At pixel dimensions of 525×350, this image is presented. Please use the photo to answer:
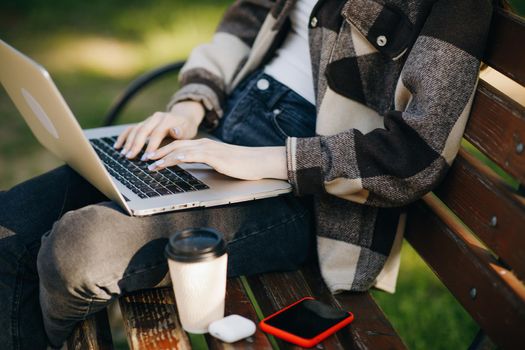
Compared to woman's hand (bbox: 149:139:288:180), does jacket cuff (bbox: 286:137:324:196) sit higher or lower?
higher

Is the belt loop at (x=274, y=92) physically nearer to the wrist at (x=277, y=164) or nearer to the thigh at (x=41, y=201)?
the wrist at (x=277, y=164)

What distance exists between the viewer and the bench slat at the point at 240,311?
1439 mm

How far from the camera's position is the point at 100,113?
4000mm

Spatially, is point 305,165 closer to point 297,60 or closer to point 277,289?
point 277,289

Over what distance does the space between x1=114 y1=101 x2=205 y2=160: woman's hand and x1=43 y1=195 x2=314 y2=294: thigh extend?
11.7 inches

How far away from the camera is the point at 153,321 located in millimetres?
1555

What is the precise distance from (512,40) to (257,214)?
0.70m

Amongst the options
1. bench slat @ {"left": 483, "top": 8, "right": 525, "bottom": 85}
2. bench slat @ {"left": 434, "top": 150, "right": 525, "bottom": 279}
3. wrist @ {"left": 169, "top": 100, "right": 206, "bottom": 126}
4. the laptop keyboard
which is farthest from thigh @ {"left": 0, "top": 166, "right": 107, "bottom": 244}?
bench slat @ {"left": 483, "top": 8, "right": 525, "bottom": 85}

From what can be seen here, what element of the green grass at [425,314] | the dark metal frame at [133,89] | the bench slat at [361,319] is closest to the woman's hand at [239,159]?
the bench slat at [361,319]

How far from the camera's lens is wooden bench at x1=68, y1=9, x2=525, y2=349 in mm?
1444

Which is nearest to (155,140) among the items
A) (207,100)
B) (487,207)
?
(207,100)

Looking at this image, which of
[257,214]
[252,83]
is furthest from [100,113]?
[257,214]

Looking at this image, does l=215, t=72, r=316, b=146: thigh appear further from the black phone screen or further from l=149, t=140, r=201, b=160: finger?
the black phone screen

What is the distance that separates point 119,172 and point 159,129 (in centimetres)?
19
